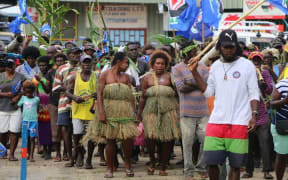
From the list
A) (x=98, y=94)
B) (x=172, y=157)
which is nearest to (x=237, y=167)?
(x=98, y=94)

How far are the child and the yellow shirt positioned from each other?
1291mm

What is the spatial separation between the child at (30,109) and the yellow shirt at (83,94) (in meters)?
1.29

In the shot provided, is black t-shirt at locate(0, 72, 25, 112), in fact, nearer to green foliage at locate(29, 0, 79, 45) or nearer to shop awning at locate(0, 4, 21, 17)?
green foliage at locate(29, 0, 79, 45)

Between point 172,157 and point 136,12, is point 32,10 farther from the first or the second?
point 172,157

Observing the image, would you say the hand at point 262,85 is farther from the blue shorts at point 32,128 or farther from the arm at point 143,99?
the blue shorts at point 32,128

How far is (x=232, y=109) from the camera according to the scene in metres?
7.04

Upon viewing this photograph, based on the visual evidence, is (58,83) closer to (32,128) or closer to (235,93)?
(32,128)

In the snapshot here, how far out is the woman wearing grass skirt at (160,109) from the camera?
32.9 feet

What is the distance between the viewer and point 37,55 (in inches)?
504

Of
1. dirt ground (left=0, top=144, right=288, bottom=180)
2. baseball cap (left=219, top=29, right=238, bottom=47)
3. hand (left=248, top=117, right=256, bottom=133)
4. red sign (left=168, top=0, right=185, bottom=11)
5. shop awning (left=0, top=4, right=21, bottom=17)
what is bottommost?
dirt ground (left=0, top=144, right=288, bottom=180)

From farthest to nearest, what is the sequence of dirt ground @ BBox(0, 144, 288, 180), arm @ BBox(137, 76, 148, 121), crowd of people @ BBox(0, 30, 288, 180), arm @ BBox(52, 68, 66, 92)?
arm @ BBox(52, 68, 66, 92)
arm @ BBox(137, 76, 148, 121)
dirt ground @ BBox(0, 144, 288, 180)
crowd of people @ BBox(0, 30, 288, 180)

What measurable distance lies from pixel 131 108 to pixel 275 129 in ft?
8.60

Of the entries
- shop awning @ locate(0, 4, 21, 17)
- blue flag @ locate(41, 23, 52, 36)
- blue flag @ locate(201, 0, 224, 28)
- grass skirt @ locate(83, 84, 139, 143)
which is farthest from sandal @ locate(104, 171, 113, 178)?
shop awning @ locate(0, 4, 21, 17)

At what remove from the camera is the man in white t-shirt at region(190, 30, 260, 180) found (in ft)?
23.1
